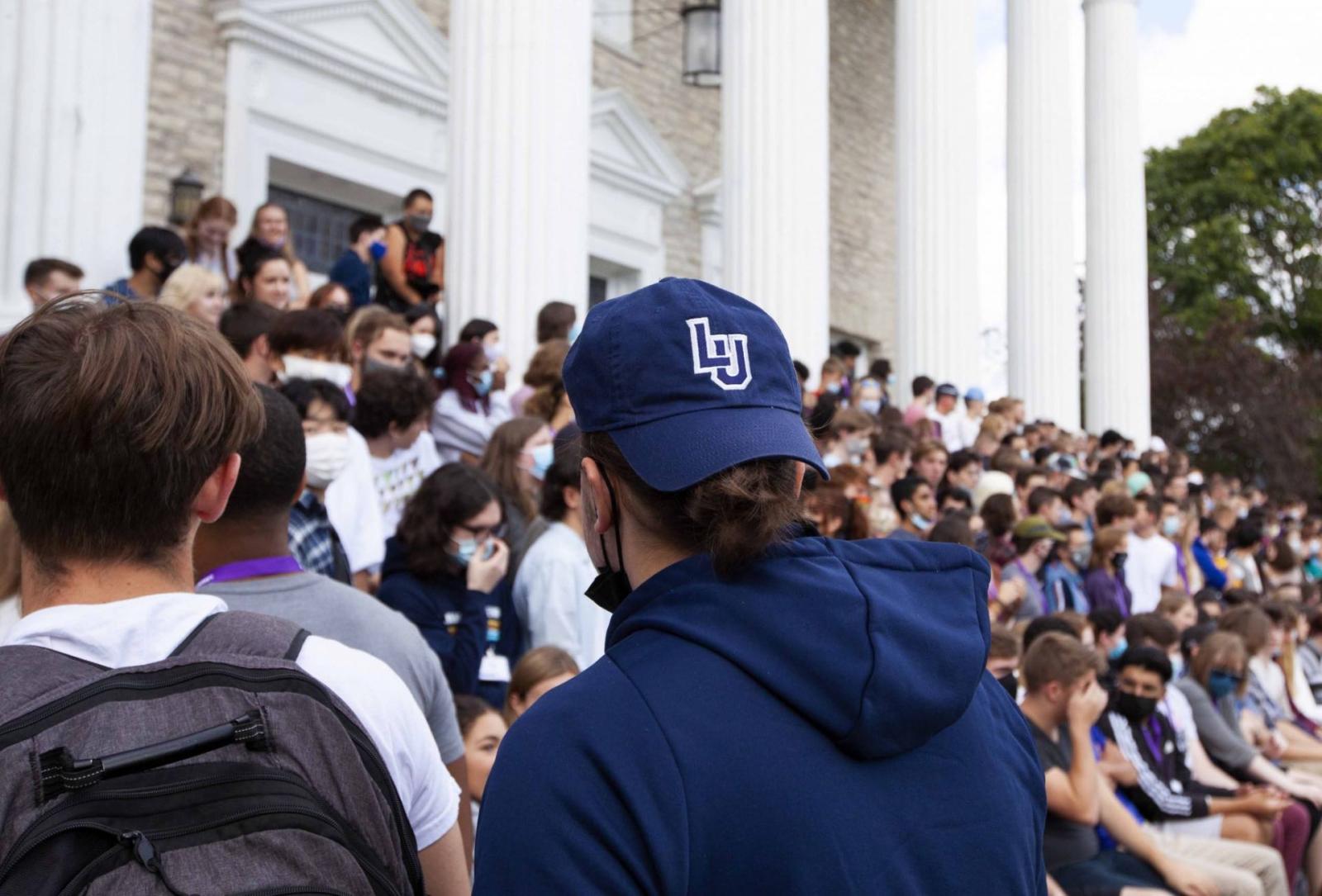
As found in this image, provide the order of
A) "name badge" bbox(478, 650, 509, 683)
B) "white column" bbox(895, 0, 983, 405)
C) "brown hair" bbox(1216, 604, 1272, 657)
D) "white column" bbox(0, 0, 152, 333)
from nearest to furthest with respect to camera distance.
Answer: "name badge" bbox(478, 650, 509, 683) → "white column" bbox(0, 0, 152, 333) → "brown hair" bbox(1216, 604, 1272, 657) → "white column" bbox(895, 0, 983, 405)

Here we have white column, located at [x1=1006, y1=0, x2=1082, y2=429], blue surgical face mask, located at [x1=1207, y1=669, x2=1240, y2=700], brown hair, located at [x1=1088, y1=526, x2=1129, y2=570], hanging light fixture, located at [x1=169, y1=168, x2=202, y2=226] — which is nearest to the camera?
blue surgical face mask, located at [x1=1207, y1=669, x2=1240, y2=700]

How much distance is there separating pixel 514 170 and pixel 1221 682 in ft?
18.7

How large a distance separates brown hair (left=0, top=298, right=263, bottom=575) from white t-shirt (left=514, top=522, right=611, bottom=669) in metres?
3.18

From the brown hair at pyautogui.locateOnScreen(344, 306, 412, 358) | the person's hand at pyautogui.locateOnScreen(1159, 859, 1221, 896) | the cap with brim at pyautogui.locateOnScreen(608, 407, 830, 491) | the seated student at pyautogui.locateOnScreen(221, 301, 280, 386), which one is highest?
the brown hair at pyautogui.locateOnScreen(344, 306, 412, 358)

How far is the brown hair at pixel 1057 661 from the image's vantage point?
5.74 m

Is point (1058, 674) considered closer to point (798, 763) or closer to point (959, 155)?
point (798, 763)

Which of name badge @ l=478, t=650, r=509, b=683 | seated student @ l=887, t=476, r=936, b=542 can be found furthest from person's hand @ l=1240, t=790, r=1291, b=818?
name badge @ l=478, t=650, r=509, b=683

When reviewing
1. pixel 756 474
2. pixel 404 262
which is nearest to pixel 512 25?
pixel 404 262

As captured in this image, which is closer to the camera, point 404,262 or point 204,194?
point 404,262

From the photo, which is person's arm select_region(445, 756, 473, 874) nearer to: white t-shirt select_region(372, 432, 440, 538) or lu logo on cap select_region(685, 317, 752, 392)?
lu logo on cap select_region(685, 317, 752, 392)

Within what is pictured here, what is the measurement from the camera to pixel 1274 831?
25.3 ft

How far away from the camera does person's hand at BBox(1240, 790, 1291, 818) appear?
729 centimetres

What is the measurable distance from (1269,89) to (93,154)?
3971 centimetres

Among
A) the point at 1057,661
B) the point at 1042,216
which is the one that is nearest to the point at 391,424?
the point at 1057,661
